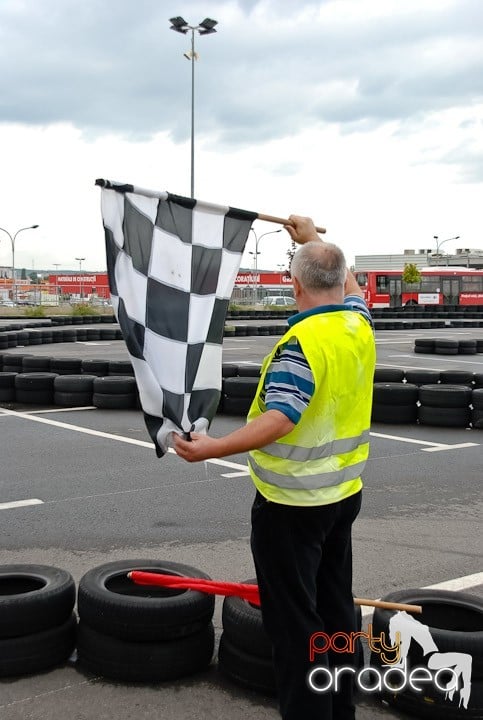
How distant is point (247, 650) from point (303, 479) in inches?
43.3

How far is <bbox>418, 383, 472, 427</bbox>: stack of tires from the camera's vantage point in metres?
10.1

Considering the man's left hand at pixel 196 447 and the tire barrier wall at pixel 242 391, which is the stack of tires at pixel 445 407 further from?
the man's left hand at pixel 196 447

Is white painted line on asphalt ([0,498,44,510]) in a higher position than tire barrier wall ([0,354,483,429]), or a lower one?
lower

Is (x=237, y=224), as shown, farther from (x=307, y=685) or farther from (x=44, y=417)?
(x=44, y=417)

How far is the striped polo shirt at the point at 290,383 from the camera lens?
8.56 feet

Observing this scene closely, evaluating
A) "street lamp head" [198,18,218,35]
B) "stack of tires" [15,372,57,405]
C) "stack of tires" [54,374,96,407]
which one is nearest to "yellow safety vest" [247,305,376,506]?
"stack of tires" [54,374,96,407]

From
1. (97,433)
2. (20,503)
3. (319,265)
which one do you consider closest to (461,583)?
(319,265)

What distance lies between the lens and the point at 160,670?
3.43 metres

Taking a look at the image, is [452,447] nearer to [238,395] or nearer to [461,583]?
[238,395]

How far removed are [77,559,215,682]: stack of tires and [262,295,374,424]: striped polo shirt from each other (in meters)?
1.30

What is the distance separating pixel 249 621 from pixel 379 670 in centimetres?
62

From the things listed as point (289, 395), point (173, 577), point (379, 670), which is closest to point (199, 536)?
point (173, 577)

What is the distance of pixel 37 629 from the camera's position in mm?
3490

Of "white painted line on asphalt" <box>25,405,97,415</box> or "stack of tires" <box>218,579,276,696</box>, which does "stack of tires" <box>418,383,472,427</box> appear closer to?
"white painted line on asphalt" <box>25,405,97,415</box>
